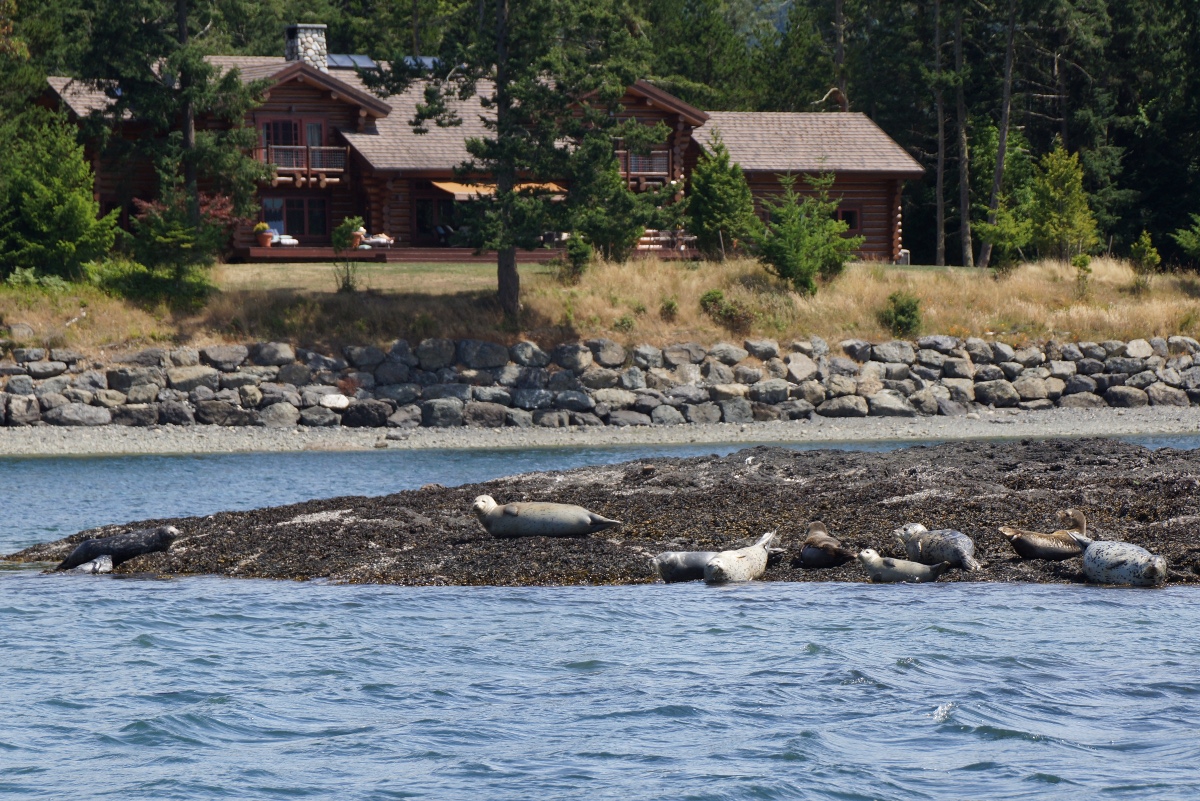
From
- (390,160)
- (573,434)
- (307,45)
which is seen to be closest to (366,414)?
(573,434)

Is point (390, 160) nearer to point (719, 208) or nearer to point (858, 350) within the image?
point (719, 208)

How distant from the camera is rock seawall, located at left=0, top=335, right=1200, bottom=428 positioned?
36.1 metres

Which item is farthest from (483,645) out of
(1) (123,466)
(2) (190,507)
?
(1) (123,466)

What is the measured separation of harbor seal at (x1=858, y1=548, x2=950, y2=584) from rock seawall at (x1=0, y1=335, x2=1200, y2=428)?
20.5 m

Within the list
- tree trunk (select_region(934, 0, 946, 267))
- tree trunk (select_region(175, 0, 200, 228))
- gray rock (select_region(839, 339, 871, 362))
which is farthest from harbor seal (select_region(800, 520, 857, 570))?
tree trunk (select_region(934, 0, 946, 267))

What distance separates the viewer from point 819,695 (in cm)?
1236

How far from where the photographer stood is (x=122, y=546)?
61.3 feet

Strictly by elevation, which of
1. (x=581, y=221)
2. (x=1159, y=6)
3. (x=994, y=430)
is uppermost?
(x=1159, y=6)

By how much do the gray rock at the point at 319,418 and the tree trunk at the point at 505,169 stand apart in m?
5.22

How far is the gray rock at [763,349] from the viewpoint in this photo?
38.9 m

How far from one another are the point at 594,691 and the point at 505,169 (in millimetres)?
27838

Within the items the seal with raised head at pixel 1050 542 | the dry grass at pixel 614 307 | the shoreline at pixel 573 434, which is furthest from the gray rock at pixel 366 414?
the seal with raised head at pixel 1050 542

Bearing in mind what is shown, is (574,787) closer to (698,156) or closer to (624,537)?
(624,537)

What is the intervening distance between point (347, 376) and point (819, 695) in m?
26.4
